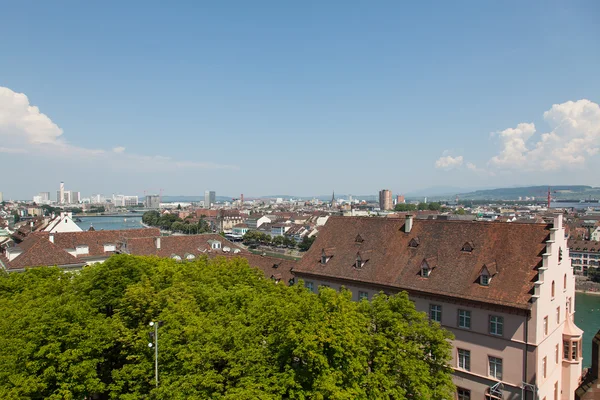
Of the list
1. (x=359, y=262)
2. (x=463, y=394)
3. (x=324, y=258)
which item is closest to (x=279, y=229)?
(x=324, y=258)

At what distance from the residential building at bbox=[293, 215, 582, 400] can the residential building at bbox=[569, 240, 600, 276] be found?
284ft

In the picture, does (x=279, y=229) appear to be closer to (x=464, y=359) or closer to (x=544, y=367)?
(x=464, y=359)

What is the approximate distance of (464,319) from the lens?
28719 mm

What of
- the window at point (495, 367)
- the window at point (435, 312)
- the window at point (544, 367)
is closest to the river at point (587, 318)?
the window at point (544, 367)

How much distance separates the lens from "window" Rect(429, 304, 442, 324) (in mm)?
30059

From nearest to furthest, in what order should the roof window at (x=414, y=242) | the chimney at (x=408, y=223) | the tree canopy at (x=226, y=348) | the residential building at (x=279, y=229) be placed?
1. the tree canopy at (x=226, y=348)
2. the roof window at (x=414, y=242)
3. the chimney at (x=408, y=223)
4. the residential building at (x=279, y=229)

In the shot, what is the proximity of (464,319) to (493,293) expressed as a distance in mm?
2850

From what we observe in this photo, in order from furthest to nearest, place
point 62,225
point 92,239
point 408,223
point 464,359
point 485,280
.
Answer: point 62,225, point 92,239, point 408,223, point 464,359, point 485,280

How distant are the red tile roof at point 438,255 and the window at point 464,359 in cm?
389

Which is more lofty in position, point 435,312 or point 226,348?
point 226,348

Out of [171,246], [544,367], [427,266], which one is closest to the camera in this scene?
[544,367]

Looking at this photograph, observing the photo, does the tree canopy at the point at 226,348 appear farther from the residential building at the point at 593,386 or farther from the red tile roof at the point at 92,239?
the red tile roof at the point at 92,239

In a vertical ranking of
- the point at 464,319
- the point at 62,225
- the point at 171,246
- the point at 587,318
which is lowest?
the point at 587,318

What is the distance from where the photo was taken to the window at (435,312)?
30.1 m
